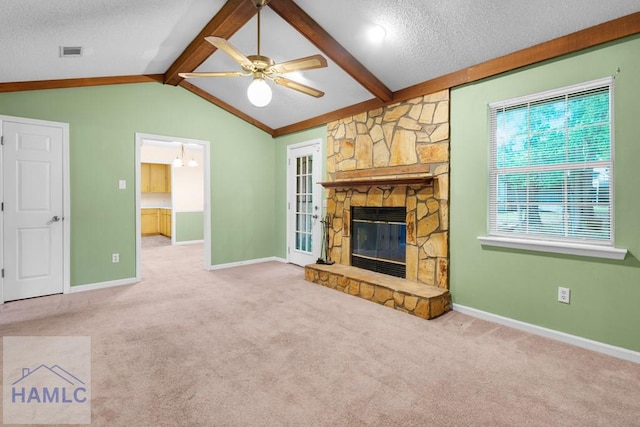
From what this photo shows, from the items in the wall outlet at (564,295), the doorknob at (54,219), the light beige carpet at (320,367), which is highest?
the doorknob at (54,219)

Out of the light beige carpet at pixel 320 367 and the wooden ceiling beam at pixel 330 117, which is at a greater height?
the wooden ceiling beam at pixel 330 117

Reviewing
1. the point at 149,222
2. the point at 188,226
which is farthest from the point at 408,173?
the point at 149,222

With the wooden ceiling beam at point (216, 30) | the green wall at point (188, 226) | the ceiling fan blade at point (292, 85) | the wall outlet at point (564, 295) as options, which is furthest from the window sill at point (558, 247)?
the green wall at point (188, 226)

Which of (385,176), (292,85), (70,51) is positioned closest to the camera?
(292,85)

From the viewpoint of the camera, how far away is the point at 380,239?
4211 mm

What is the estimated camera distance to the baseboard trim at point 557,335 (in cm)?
238

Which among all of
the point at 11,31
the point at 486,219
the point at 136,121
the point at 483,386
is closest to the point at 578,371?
the point at 483,386

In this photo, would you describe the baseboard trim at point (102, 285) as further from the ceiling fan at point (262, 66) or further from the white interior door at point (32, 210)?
the ceiling fan at point (262, 66)

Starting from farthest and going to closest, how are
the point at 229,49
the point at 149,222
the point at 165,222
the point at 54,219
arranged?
the point at 149,222, the point at 165,222, the point at 54,219, the point at 229,49

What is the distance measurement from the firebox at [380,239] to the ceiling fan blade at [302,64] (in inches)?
80.8

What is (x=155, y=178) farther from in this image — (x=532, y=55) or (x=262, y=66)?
(x=532, y=55)

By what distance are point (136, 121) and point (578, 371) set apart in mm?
5550

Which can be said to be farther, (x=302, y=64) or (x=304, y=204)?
(x=304, y=204)

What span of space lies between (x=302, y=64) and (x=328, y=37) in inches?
37.8
